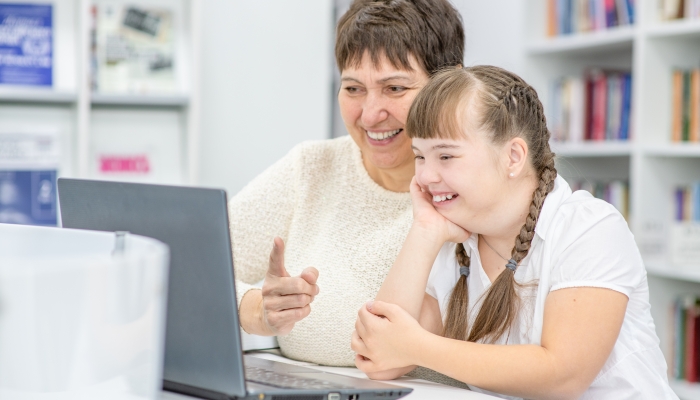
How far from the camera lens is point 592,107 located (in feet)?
10.1

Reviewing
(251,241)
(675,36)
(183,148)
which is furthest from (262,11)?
(251,241)

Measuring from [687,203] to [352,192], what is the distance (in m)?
1.67

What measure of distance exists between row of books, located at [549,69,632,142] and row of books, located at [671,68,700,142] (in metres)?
0.21

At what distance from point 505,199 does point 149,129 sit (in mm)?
2088

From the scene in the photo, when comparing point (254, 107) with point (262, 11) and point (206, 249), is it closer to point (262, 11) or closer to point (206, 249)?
point (262, 11)

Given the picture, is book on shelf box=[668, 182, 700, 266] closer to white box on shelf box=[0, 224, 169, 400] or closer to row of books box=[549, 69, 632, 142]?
row of books box=[549, 69, 632, 142]

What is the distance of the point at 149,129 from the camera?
9.80ft

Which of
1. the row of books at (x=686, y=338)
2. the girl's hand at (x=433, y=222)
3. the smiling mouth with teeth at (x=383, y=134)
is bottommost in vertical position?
the row of books at (x=686, y=338)

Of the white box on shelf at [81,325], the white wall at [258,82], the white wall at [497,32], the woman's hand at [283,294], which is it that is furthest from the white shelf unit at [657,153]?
the white box on shelf at [81,325]

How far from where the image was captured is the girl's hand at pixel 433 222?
47.8 inches

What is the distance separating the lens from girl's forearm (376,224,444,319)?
3.92ft

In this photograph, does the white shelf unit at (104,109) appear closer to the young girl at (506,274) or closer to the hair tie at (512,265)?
the young girl at (506,274)

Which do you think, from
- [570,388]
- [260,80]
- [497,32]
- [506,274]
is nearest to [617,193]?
[497,32]

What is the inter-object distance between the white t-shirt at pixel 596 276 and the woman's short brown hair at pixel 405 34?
0.35 meters
